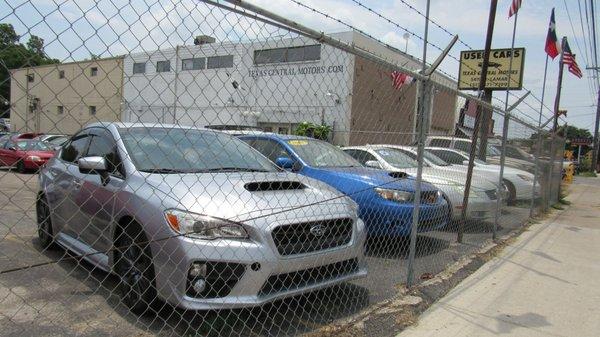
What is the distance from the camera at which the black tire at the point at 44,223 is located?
5.45 metres

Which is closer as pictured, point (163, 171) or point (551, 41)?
point (163, 171)

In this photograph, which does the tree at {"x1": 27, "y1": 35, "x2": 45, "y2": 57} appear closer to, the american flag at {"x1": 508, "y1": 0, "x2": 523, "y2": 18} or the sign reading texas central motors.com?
the american flag at {"x1": 508, "y1": 0, "x2": 523, "y2": 18}

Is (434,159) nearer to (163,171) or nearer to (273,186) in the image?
(273,186)

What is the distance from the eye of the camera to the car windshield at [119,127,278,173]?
4113 mm

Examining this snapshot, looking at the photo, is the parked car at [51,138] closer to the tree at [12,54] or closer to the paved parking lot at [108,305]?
the paved parking lot at [108,305]

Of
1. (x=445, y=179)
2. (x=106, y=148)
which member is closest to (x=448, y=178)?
(x=445, y=179)

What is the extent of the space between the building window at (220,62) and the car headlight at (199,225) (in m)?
1.04

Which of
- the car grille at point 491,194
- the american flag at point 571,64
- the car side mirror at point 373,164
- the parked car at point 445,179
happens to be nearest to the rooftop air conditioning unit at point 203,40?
the car side mirror at point 373,164

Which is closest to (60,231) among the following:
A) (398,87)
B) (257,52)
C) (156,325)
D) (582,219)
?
(156,325)

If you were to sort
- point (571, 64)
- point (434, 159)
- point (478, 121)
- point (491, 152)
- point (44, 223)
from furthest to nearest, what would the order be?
point (571, 64)
point (491, 152)
point (434, 159)
point (478, 121)
point (44, 223)

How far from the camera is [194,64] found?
320cm

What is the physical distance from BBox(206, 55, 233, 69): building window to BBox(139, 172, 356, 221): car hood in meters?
0.96

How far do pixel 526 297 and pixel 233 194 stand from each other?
132 inches

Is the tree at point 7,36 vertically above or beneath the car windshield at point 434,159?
above
